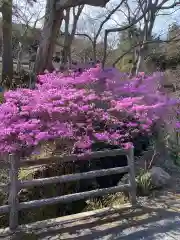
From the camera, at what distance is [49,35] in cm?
1043

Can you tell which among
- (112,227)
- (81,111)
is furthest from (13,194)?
(81,111)

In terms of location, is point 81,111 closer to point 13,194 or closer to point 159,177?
point 13,194

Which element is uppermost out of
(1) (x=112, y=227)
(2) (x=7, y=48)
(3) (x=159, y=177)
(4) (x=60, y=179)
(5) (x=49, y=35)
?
(2) (x=7, y=48)

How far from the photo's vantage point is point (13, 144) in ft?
15.1

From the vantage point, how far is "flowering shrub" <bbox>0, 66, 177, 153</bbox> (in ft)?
15.8

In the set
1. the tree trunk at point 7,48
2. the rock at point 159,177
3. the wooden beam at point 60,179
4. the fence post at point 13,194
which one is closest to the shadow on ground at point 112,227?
the fence post at point 13,194

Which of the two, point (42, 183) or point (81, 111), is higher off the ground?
point (81, 111)

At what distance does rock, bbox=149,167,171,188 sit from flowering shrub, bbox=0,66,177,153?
82 cm

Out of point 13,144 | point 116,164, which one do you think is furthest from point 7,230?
point 116,164

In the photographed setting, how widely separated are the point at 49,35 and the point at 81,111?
5.78 m

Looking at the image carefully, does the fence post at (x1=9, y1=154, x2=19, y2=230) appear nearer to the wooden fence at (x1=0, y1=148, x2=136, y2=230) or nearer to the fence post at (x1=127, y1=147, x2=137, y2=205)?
the wooden fence at (x1=0, y1=148, x2=136, y2=230)

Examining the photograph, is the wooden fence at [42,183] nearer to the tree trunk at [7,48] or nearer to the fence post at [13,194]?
the fence post at [13,194]

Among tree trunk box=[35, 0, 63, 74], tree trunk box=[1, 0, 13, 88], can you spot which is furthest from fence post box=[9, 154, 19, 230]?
tree trunk box=[1, 0, 13, 88]

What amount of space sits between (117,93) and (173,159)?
2194 mm
